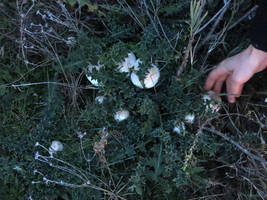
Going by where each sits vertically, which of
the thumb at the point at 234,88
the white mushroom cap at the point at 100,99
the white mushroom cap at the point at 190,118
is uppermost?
the thumb at the point at 234,88

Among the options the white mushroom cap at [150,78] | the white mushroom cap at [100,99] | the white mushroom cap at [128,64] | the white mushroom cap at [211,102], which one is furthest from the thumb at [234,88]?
the white mushroom cap at [100,99]

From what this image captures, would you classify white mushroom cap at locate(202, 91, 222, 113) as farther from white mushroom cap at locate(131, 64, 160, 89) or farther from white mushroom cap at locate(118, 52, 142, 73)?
white mushroom cap at locate(118, 52, 142, 73)

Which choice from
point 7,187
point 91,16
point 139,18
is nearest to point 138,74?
point 139,18

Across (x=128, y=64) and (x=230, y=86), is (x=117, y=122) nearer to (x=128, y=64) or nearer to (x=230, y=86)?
(x=128, y=64)

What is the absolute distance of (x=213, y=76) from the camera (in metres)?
2.15

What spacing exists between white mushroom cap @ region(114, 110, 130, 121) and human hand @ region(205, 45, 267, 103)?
26.1 inches

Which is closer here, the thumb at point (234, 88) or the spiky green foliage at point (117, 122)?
the thumb at point (234, 88)

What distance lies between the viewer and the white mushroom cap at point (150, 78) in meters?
2.14

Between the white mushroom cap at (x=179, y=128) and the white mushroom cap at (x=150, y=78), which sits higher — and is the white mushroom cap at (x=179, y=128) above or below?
below

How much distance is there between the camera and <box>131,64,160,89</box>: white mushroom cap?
2.14 m

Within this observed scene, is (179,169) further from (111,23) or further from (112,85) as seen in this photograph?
(111,23)

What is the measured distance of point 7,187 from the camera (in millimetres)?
2545

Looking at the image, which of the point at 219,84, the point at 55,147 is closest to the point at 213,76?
the point at 219,84

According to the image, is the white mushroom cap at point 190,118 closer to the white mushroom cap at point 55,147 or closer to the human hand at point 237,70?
the human hand at point 237,70
